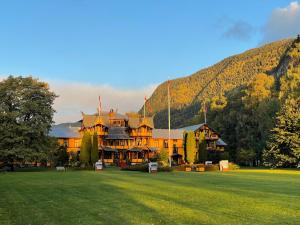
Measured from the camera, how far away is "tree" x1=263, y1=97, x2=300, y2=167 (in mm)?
58656

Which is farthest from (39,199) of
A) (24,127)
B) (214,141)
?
(214,141)

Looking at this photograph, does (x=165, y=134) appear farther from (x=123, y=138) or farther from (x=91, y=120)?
(x=91, y=120)

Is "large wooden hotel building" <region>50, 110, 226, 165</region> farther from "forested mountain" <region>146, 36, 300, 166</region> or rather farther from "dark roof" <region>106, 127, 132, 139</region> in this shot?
"forested mountain" <region>146, 36, 300, 166</region>

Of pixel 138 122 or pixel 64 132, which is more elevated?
pixel 138 122

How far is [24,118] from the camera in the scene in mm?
55719

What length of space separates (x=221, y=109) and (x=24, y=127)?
210 feet

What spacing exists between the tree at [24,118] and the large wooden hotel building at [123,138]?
25.8 meters

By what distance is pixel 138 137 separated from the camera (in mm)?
85375

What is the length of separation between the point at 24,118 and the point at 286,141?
117 ft

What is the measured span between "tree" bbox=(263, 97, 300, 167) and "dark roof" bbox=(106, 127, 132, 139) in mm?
31981

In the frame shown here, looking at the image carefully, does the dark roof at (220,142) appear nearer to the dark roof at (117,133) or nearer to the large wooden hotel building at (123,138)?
the large wooden hotel building at (123,138)

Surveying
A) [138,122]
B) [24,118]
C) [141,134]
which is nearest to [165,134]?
[138,122]

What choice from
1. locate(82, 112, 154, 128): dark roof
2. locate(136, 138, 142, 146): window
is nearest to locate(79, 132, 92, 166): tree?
locate(82, 112, 154, 128): dark roof

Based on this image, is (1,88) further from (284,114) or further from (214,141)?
(214,141)
